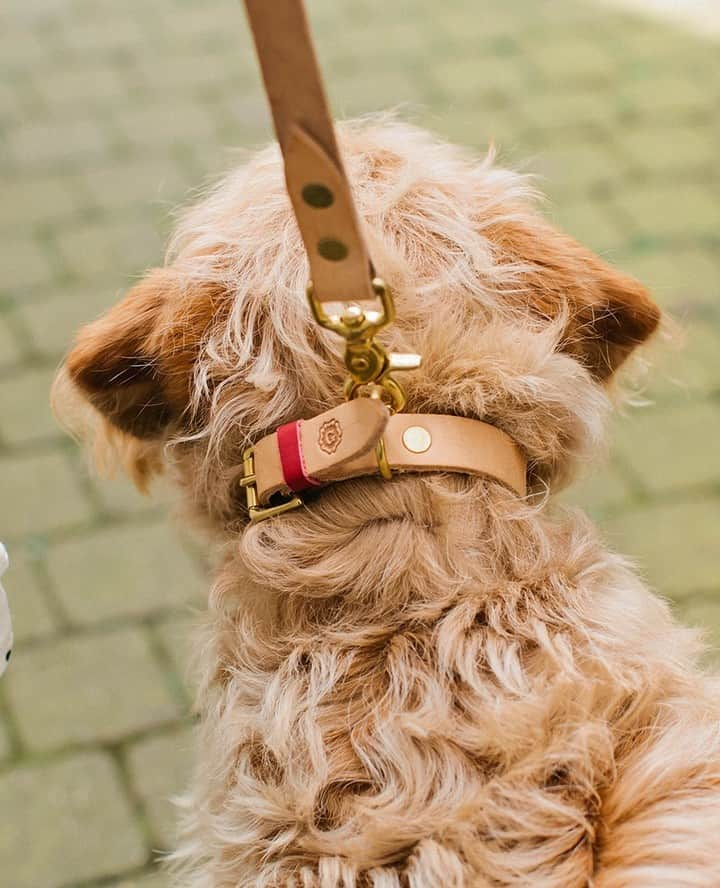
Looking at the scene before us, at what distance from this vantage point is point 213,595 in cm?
192

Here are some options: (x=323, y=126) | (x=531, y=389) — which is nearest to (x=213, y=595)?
(x=531, y=389)

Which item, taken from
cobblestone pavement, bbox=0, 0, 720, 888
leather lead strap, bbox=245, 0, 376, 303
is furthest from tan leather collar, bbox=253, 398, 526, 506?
cobblestone pavement, bbox=0, 0, 720, 888

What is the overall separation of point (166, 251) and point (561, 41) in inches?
195

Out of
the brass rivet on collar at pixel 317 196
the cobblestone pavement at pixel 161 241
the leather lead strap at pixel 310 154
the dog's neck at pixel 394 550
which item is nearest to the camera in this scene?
the leather lead strap at pixel 310 154

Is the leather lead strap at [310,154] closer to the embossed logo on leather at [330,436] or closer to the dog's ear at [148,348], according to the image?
the embossed logo on leather at [330,436]

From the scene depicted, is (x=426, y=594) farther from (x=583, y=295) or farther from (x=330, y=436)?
(x=583, y=295)

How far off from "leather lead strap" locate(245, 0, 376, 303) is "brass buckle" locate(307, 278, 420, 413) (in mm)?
39

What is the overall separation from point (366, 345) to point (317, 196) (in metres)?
0.25

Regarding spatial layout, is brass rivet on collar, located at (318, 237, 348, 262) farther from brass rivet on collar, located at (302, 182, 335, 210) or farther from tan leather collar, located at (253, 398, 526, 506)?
tan leather collar, located at (253, 398, 526, 506)

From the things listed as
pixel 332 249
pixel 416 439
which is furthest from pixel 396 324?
pixel 332 249

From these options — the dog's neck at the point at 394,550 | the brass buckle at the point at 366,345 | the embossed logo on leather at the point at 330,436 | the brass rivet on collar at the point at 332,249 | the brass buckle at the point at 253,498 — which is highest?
the brass rivet on collar at the point at 332,249

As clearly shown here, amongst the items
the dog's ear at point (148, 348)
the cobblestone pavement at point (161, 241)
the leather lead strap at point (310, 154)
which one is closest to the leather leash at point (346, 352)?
the leather lead strap at point (310, 154)

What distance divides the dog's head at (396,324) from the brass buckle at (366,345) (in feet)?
0.44

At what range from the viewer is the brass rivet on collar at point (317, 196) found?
1.40m
